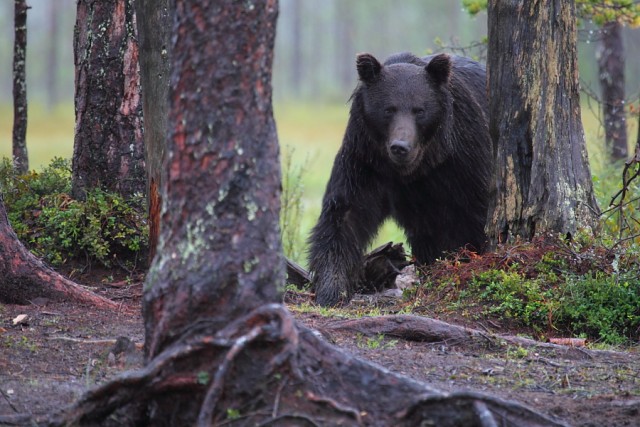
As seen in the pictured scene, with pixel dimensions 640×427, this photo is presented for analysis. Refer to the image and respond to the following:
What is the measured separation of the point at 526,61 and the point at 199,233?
426 centimetres

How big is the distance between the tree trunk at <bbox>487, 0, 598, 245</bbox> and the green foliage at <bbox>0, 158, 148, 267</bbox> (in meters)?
3.17

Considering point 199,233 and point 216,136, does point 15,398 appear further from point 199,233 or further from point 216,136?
point 216,136

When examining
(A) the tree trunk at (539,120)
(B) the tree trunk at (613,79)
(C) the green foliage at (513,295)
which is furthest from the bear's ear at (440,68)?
(B) the tree trunk at (613,79)

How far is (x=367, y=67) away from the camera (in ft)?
26.6

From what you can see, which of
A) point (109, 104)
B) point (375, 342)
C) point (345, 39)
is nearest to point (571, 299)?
point (375, 342)

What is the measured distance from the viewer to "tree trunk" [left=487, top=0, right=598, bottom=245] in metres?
7.05

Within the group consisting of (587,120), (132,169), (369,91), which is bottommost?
(587,120)

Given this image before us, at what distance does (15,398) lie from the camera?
4000mm

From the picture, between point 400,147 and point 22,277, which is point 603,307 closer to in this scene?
point 400,147

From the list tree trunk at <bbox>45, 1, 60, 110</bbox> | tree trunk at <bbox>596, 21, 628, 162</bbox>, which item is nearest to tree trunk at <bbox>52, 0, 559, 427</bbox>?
tree trunk at <bbox>596, 21, 628, 162</bbox>

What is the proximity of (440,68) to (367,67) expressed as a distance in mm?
674

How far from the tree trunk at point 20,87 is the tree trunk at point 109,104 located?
1.51 metres

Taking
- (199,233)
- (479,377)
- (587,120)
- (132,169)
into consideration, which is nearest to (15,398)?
(199,233)

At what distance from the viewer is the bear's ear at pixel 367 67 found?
8078 millimetres
